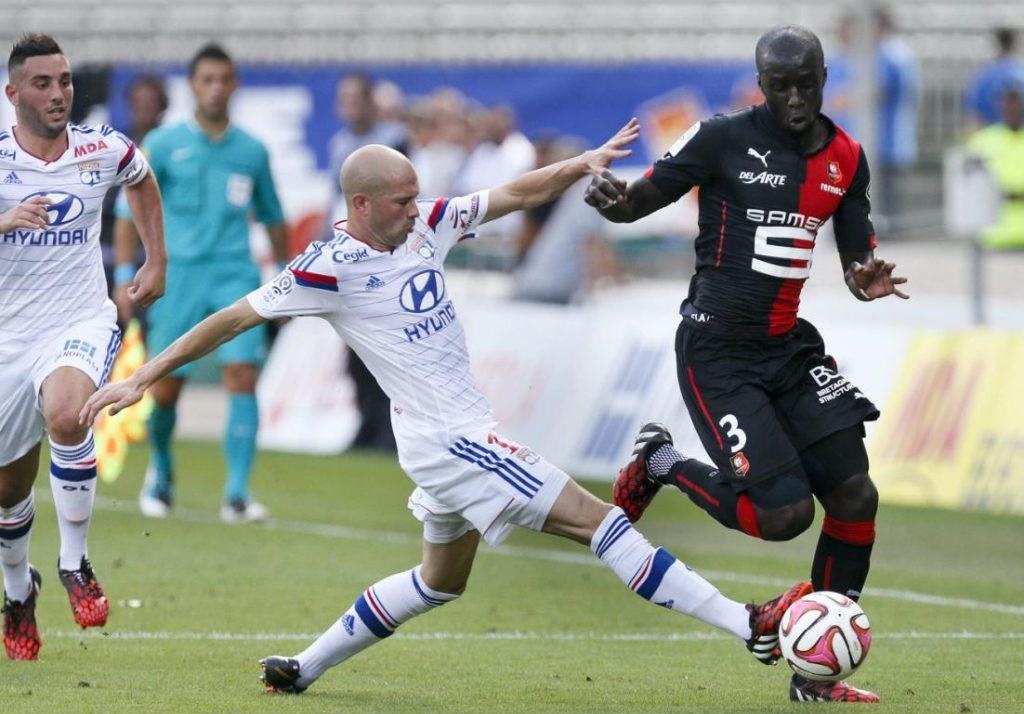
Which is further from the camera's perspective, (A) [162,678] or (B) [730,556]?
(B) [730,556]

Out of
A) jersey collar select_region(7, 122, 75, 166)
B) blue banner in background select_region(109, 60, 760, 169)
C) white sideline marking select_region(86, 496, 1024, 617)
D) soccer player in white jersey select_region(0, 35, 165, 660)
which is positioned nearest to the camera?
soccer player in white jersey select_region(0, 35, 165, 660)

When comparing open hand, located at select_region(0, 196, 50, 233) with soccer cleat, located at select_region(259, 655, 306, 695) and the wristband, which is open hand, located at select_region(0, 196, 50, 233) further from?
the wristband

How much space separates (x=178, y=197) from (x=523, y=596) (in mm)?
4220

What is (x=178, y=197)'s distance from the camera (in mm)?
13117

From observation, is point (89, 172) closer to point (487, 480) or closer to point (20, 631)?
point (20, 631)

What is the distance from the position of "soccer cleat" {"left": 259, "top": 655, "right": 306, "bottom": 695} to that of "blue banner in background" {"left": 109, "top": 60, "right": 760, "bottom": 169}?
502 inches

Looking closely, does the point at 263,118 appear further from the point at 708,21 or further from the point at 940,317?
the point at 940,317

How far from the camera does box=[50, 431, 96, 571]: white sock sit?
820 cm

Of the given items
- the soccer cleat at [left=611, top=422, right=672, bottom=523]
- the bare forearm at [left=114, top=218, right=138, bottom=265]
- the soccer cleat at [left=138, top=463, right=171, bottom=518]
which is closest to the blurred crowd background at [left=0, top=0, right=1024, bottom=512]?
the soccer cleat at [left=138, top=463, right=171, bottom=518]

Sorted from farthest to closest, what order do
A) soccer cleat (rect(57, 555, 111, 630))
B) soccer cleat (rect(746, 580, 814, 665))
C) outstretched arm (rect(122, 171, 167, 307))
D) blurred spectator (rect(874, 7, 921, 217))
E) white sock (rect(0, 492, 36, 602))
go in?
blurred spectator (rect(874, 7, 921, 217))
outstretched arm (rect(122, 171, 167, 307))
white sock (rect(0, 492, 36, 602))
soccer cleat (rect(57, 555, 111, 630))
soccer cleat (rect(746, 580, 814, 665))

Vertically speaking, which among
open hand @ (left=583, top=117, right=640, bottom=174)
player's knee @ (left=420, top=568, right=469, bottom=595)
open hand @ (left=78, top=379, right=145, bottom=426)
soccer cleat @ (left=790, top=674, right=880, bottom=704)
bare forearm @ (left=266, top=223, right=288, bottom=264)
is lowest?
bare forearm @ (left=266, top=223, right=288, bottom=264)

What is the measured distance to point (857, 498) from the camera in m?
7.50

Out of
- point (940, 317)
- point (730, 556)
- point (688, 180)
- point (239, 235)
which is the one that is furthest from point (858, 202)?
point (940, 317)

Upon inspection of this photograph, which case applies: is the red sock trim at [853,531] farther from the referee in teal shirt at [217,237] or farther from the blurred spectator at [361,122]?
the blurred spectator at [361,122]
